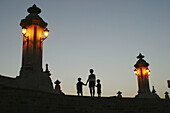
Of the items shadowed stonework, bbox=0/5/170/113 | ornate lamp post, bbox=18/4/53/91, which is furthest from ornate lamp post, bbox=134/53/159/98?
ornate lamp post, bbox=18/4/53/91

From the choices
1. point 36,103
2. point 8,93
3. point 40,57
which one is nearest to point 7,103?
point 8,93

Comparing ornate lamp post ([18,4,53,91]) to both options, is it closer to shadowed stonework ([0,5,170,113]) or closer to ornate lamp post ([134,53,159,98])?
→ shadowed stonework ([0,5,170,113])

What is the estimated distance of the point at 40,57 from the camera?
45.6ft

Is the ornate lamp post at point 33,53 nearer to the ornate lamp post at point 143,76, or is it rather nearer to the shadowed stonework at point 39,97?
the shadowed stonework at point 39,97

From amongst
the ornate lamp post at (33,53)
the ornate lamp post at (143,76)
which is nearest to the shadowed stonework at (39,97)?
the ornate lamp post at (33,53)

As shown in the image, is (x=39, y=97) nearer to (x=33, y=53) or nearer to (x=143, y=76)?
(x=33, y=53)

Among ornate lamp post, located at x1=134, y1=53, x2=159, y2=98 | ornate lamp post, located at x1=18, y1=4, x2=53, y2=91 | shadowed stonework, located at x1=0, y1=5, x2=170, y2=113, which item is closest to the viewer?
shadowed stonework, located at x1=0, y1=5, x2=170, y2=113

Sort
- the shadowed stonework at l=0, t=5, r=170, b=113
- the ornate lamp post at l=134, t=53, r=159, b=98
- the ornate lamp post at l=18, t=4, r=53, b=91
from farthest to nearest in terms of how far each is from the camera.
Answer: the ornate lamp post at l=134, t=53, r=159, b=98
the ornate lamp post at l=18, t=4, r=53, b=91
the shadowed stonework at l=0, t=5, r=170, b=113

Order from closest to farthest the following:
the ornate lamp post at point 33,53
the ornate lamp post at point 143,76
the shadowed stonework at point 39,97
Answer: the shadowed stonework at point 39,97 < the ornate lamp post at point 33,53 < the ornate lamp post at point 143,76

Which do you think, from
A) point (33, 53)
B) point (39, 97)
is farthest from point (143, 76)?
point (39, 97)

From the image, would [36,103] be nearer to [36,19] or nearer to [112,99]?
[112,99]

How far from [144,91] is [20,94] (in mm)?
15292

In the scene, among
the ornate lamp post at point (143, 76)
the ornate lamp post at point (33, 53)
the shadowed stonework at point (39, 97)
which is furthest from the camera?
the ornate lamp post at point (143, 76)

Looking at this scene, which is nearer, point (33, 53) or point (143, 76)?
point (33, 53)
